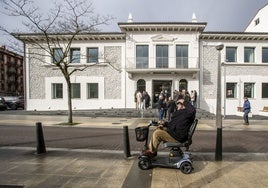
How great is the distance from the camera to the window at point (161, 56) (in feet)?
69.1

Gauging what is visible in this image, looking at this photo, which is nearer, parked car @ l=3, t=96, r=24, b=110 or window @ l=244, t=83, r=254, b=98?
window @ l=244, t=83, r=254, b=98

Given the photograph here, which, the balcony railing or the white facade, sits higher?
the white facade

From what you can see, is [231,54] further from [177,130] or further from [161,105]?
[177,130]

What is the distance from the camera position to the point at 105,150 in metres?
6.73

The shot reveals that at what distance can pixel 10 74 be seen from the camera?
66.9 m

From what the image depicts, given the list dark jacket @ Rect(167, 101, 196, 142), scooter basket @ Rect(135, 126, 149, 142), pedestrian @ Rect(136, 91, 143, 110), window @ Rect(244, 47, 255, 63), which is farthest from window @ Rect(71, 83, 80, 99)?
dark jacket @ Rect(167, 101, 196, 142)

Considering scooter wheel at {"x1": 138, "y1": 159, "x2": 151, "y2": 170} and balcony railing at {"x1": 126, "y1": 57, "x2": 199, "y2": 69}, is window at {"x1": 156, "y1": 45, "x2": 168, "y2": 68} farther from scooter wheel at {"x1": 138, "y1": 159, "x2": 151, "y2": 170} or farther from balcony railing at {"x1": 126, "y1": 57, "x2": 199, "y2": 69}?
scooter wheel at {"x1": 138, "y1": 159, "x2": 151, "y2": 170}

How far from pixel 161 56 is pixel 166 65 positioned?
1.17m

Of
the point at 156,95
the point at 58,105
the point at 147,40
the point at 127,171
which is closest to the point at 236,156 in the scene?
the point at 127,171

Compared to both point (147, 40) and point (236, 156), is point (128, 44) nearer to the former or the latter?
point (147, 40)

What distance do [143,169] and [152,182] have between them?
27.1 inches

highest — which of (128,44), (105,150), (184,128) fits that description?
(128,44)

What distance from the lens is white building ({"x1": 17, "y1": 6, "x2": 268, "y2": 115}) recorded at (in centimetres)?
2105

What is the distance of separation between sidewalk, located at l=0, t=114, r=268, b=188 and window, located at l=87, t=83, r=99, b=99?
1599 centimetres
